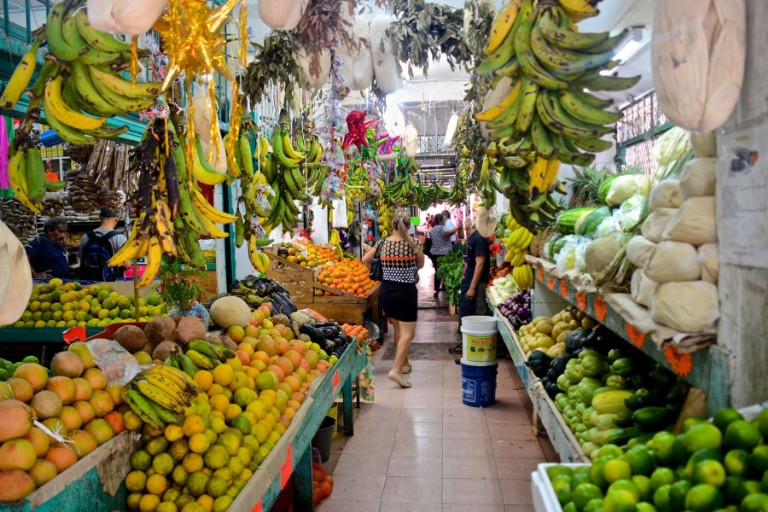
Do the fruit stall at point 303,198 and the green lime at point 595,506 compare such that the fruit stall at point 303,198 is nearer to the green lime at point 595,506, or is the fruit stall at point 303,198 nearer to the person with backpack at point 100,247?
the green lime at point 595,506

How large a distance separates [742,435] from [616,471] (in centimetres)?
37

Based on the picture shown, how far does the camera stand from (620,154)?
6.48 meters

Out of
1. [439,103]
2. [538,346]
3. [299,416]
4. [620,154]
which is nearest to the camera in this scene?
[299,416]

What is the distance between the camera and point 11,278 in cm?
165

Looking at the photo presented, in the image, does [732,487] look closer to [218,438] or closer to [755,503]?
[755,503]

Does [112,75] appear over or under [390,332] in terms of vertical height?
over

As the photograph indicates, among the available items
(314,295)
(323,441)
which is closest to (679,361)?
(323,441)

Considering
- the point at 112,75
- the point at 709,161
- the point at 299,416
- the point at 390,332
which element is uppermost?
the point at 112,75

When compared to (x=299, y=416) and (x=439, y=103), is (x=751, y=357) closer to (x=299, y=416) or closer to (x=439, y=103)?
(x=299, y=416)

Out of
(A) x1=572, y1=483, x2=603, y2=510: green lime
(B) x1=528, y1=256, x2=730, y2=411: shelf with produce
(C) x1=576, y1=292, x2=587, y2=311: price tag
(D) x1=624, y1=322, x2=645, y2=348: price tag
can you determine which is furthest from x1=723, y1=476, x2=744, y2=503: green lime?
(C) x1=576, y1=292, x2=587, y2=311: price tag

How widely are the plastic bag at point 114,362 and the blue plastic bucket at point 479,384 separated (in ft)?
12.2

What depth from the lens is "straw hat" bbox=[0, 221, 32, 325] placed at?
5.20 feet

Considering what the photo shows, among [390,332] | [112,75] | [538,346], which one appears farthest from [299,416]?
[390,332]

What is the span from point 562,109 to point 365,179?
26.2 feet
